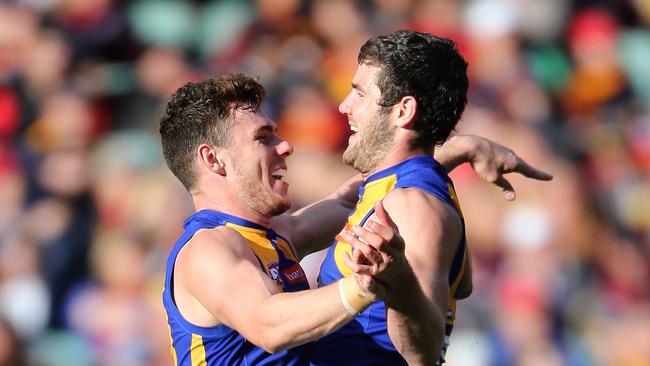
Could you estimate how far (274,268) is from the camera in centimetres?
496

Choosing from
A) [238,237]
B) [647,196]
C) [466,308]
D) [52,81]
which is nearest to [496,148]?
[238,237]

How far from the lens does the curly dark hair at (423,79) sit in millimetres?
5016

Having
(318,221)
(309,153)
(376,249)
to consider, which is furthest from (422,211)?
(309,153)

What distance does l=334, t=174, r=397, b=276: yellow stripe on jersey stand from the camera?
16.0ft

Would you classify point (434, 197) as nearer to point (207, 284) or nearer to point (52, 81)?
point (207, 284)

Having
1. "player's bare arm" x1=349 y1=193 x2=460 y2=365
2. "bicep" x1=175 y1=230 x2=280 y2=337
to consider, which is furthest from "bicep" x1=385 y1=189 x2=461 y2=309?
"bicep" x1=175 y1=230 x2=280 y2=337

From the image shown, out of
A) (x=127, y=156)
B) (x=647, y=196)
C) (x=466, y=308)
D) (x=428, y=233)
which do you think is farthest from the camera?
(x=127, y=156)

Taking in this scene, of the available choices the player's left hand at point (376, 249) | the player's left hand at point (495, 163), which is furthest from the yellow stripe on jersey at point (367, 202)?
the player's left hand at point (376, 249)

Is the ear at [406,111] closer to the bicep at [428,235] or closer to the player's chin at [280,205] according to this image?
the bicep at [428,235]

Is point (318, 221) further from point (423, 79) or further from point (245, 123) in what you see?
point (423, 79)

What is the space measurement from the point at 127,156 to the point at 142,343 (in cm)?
188

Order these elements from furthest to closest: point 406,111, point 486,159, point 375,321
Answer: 1. point 486,159
2. point 406,111
3. point 375,321

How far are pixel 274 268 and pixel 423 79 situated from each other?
Result: 1065 millimetres

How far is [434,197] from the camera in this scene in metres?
4.67
